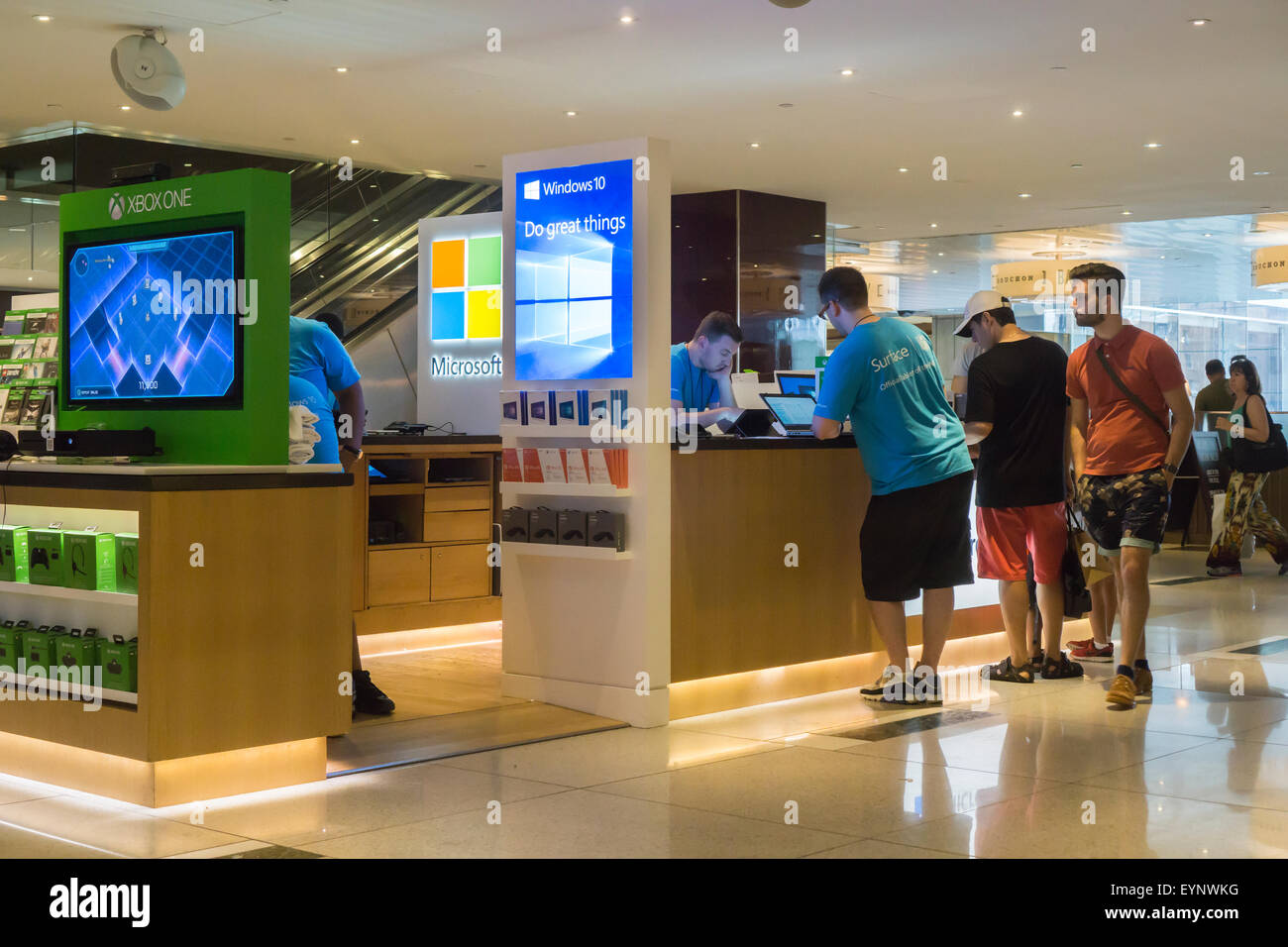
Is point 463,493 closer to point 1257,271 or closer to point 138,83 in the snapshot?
point 138,83

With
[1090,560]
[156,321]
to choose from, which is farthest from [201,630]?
[1090,560]

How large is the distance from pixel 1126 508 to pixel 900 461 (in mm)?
932

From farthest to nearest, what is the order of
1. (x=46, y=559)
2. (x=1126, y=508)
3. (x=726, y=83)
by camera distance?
1. (x=726, y=83)
2. (x=1126, y=508)
3. (x=46, y=559)

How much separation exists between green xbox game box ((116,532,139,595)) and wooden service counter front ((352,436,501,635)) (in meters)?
3.18

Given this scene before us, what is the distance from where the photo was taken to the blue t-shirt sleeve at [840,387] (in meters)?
5.58

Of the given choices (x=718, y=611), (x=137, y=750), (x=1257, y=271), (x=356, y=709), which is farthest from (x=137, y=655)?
(x=1257, y=271)

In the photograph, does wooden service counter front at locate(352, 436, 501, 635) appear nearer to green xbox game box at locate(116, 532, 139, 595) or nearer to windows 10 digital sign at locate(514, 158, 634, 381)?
windows 10 digital sign at locate(514, 158, 634, 381)

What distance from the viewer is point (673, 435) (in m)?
5.45

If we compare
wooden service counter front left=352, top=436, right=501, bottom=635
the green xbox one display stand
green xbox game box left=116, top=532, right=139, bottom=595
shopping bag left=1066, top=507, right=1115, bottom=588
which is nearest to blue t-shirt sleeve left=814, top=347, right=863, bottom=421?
shopping bag left=1066, top=507, right=1115, bottom=588

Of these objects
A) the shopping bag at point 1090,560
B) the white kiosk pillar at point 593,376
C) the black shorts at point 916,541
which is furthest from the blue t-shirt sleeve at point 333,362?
the shopping bag at point 1090,560

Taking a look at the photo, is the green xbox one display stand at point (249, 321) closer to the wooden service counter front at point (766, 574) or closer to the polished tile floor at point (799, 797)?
the polished tile floor at point (799, 797)

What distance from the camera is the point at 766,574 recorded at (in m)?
5.79

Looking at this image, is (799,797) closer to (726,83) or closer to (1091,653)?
(1091,653)
